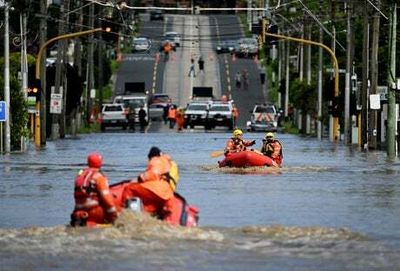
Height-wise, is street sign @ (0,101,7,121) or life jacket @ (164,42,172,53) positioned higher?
life jacket @ (164,42,172,53)

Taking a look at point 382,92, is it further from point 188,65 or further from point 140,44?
point 188,65

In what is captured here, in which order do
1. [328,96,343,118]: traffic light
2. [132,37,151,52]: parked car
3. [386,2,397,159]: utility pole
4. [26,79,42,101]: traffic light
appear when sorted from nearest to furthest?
1. [386,2,397,159]: utility pole
2. [26,79,42,101]: traffic light
3. [328,96,343,118]: traffic light
4. [132,37,151,52]: parked car

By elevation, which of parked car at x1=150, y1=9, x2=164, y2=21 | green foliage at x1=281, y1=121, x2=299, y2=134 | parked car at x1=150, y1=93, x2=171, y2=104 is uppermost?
parked car at x1=150, y1=9, x2=164, y2=21

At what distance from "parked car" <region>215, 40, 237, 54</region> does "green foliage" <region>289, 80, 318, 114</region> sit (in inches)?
1668

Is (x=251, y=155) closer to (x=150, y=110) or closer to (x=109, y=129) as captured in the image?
(x=109, y=129)

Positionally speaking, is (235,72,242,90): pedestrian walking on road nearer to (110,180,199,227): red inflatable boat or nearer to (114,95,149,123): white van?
(114,95,149,123): white van

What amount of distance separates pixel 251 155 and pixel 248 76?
96657 mm

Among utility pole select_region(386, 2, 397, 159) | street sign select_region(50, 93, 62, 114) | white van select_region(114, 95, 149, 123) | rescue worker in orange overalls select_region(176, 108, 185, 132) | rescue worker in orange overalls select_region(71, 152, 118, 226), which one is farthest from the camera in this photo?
white van select_region(114, 95, 149, 123)

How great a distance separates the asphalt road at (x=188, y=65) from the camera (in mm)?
135625

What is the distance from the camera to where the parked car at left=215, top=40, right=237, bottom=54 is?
14512 centimetres

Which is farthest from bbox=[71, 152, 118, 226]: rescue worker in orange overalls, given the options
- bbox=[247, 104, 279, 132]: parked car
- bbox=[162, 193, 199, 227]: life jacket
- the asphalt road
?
the asphalt road

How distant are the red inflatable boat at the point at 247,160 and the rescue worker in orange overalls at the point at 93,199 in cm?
2078

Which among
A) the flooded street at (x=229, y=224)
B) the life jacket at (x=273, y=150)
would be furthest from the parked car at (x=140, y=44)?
the life jacket at (x=273, y=150)

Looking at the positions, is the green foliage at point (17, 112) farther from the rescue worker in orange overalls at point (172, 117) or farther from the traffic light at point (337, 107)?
the rescue worker in orange overalls at point (172, 117)
